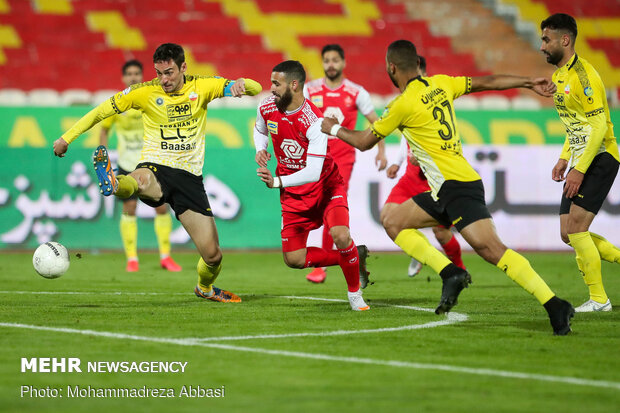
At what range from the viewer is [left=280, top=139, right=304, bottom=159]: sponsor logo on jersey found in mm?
8148

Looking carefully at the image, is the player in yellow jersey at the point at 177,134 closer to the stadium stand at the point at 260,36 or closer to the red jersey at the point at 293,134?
the red jersey at the point at 293,134

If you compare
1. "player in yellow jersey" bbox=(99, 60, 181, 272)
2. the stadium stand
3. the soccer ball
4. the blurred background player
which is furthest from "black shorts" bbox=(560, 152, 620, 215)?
the stadium stand

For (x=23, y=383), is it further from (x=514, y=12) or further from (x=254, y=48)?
(x=514, y=12)

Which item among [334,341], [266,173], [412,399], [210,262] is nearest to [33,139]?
[210,262]

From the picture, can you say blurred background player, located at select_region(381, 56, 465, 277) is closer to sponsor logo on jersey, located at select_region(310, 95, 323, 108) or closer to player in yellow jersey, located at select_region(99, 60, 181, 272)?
sponsor logo on jersey, located at select_region(310, 95, 323, 108)

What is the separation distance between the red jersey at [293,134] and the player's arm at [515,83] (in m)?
1.60

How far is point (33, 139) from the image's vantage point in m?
15.6

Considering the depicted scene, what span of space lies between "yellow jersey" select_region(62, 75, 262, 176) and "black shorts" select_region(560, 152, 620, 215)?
9.68 ft

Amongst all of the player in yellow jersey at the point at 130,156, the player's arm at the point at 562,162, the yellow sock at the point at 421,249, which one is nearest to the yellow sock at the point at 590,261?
the player's arm at the point at 562,162

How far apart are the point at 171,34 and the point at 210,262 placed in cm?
1407

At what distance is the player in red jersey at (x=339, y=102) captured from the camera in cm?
1110

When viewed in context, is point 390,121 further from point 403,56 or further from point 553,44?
point 553,44

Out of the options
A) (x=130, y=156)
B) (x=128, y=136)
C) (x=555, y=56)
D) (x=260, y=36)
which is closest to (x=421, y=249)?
(x=555, y=56)

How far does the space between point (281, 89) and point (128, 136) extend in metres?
5.36
